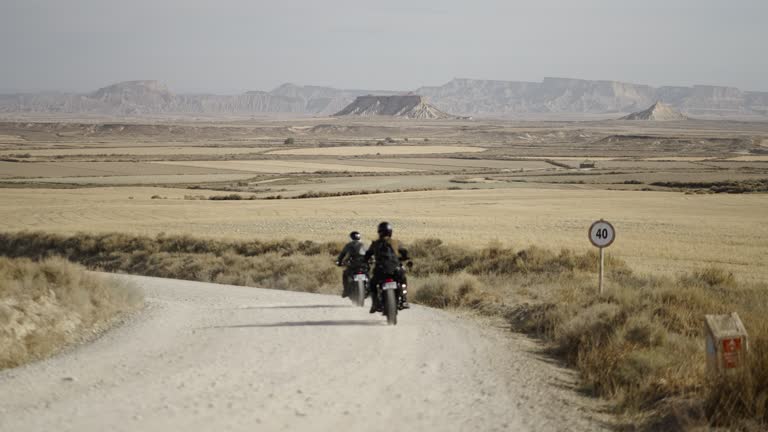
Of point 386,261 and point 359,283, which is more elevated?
point 386,261

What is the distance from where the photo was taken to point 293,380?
9648mm

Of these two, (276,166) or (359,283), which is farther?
(276,166)

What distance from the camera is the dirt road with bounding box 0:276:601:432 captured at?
814 centimetres

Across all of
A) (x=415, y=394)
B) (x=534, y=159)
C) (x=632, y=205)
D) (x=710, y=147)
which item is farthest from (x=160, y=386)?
(x=710, y=147)

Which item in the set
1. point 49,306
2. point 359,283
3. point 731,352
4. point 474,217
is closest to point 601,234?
point 359,283

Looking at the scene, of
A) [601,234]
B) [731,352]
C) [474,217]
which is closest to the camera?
[731,352]

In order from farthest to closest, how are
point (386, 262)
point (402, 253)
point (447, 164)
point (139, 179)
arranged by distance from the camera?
point (447, 164) < point (139, 179) < point (402, 253) < point (386, 262)

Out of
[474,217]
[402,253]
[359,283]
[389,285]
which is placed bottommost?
[474,217]

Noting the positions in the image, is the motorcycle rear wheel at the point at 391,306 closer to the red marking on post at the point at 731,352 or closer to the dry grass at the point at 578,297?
the dry grass at the point at 578,297

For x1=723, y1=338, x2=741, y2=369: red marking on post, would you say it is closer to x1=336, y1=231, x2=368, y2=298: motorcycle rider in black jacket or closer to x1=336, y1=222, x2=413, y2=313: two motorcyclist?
x1=336, y1=222, x2=413, y2=313: two motorcyclist

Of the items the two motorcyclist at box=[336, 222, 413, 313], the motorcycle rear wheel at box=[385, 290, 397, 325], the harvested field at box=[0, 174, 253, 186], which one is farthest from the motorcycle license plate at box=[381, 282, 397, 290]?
the harvested field at box=[0, 174, 253, 186]

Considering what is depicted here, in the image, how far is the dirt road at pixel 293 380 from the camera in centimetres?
814

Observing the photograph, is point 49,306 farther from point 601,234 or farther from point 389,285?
point 601,234

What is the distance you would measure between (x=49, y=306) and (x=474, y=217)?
125 feet
